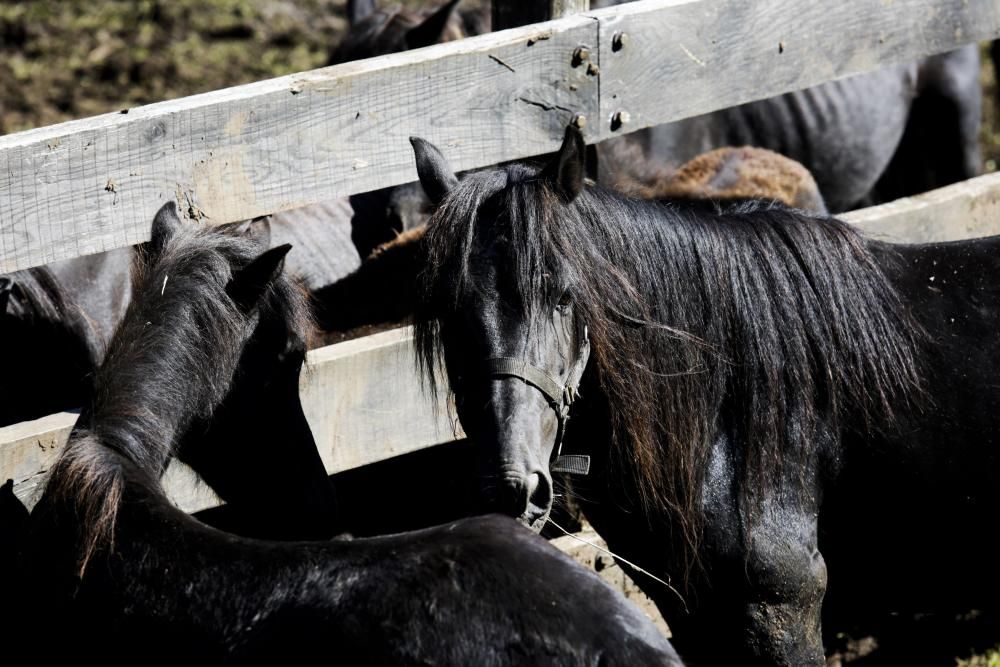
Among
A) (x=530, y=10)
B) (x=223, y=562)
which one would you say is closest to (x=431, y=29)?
(x=530, y=10)

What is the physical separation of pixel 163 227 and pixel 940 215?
2.54 m

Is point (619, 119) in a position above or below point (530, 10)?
below

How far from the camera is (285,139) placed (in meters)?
2.87

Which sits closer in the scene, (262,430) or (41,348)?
(262,430)

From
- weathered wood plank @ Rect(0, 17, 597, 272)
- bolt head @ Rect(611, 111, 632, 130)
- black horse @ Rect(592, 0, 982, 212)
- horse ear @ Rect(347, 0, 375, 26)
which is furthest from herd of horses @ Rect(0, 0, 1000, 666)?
horse ear @ Rect(347, 0, 375, 26)

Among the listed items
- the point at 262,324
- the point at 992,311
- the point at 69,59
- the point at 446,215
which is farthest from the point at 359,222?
the point at 69,59

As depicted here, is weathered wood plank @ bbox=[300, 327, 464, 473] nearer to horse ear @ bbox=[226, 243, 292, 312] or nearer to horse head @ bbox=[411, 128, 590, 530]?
horse ear @ bbox=[226, 243, 292, 312]

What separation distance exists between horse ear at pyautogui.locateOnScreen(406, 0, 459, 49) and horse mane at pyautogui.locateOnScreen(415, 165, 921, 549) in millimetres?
3143

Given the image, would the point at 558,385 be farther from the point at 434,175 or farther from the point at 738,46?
the point at 738,46

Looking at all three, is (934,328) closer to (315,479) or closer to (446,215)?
(446,215)

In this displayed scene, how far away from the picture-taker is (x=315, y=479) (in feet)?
8.93

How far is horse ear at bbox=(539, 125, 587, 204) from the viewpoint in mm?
2383

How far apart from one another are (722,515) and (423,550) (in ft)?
3.20

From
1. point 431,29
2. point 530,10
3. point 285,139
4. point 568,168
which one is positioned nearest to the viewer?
point 568,168
